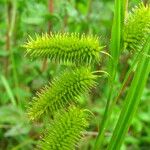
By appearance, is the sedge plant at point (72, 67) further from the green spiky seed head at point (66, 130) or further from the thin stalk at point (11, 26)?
the thin stalk at point (11, 26)

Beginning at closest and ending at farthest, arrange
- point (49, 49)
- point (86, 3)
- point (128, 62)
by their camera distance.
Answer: point (49, 49)
point (128, 62)
point (86, 3)

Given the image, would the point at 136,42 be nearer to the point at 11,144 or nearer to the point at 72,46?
the point at 72,46

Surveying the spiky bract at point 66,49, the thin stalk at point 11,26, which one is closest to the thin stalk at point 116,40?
the spiky bract at point 66,49

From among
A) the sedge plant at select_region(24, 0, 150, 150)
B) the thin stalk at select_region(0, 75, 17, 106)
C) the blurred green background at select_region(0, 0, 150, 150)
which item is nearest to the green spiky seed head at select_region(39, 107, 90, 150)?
the sedge plant at select_region(24, 0, 150, 150)

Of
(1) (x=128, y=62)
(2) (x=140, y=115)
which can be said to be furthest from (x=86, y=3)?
(2) (x=140, y=115)

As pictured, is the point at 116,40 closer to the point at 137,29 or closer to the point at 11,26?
the point at 137,29

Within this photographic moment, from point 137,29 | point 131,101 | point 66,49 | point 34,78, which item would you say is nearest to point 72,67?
point 66,49
